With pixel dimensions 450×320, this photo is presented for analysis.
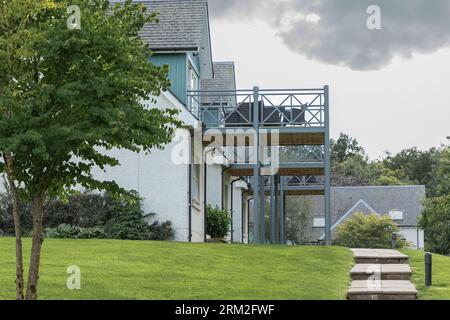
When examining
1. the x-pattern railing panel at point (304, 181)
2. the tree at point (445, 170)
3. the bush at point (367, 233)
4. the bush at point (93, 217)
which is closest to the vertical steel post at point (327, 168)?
the bush at point (93, 217)

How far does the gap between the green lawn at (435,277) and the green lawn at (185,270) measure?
4.49 ft

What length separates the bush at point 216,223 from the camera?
26.7 m

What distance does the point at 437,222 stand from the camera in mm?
41375

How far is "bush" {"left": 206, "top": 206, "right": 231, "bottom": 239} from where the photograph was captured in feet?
87.6

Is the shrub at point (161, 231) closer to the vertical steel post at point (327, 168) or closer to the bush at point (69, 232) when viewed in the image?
the bush at point (69, 232)

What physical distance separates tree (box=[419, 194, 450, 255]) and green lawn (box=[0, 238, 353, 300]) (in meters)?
18.0

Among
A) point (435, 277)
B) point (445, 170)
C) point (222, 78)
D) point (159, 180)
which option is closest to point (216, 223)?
point (159, 180)

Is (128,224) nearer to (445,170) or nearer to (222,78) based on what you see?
(222,78)

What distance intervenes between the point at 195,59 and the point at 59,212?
7.76m

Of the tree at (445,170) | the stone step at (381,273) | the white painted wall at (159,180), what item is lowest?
the stone step at (381,273)

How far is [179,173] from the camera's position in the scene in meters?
22.8

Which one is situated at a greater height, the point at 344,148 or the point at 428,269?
the point at 344,148

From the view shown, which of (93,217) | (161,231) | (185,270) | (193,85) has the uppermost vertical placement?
(193,85)

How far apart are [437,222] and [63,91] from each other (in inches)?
1357
